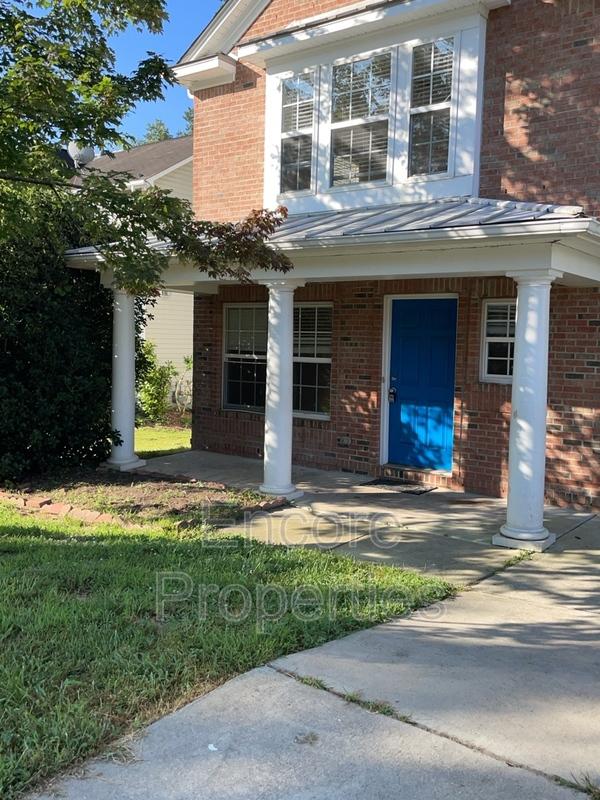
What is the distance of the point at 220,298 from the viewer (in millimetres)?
11211

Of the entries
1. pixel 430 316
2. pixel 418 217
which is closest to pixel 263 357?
pixel 430 316

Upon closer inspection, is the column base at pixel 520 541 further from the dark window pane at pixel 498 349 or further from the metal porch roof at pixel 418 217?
the metal porch roof at pixel 418 217

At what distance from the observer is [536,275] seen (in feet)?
20.2

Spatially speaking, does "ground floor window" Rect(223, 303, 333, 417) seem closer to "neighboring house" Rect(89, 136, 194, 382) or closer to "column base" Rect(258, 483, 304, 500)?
"column base" Rect(258, 483, 304, 500)

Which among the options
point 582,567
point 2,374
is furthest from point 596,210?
point 2,374

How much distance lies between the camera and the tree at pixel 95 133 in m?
6.46

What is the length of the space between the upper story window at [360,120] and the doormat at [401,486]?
3.84 meters

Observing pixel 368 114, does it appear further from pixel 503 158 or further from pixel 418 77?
pixel 503 158

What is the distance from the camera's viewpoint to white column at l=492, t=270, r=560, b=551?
6277mm

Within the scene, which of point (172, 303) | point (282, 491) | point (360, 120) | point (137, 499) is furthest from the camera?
point (172, 303)

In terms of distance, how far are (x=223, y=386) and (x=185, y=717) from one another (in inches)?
321

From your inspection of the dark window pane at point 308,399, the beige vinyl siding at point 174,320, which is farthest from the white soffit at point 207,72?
the beige vinyl siding at point 174,320

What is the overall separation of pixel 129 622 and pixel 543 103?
676cm

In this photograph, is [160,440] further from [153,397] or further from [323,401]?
[323,401]
